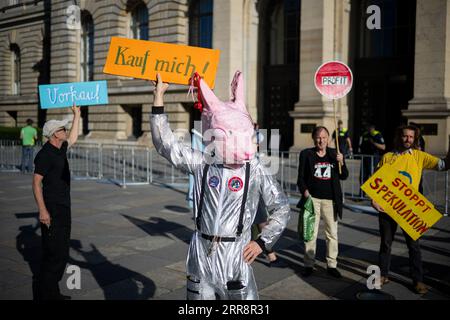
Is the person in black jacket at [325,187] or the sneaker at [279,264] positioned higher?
the person in black jacket at [325,187]

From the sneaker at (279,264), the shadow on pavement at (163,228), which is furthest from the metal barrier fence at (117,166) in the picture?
the sneaker at (279,264)

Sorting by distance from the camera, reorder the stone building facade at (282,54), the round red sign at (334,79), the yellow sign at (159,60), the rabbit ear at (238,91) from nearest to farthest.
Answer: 1. the rabbit ear at (238,91)
2. the yellow sign at (159,60)
3. the round red sign at (334,79)
4. the stone building facade at (282,54)

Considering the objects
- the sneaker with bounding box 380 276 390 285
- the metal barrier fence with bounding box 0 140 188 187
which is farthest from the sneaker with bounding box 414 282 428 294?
the metal barrier fence with bounding box 0 140 188 187

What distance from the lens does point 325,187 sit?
5980mm

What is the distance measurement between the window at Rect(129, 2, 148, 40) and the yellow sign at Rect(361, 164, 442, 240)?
2472cm

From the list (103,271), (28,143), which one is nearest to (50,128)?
(103,271)

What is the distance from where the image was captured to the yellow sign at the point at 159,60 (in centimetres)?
399

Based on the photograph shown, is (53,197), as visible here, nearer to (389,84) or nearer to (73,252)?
(73,252)

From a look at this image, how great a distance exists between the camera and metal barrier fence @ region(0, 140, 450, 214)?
444 inches

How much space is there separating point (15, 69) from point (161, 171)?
2751cm

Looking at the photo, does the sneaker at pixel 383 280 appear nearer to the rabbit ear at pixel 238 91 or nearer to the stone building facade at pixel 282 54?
the rabbit ear at pixel 238 91

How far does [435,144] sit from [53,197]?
15.5 metres

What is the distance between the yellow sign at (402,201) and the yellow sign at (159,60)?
2.33 metres

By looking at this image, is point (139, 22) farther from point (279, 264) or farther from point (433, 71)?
point (279, 264)
